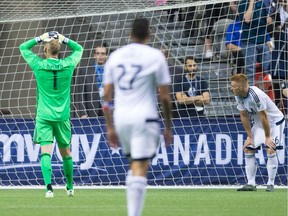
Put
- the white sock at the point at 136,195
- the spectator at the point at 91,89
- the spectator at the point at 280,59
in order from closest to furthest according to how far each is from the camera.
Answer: the white sock at the point at 136,195 < the spectator at the point at 280,59 < the spectator at the point at 91,89

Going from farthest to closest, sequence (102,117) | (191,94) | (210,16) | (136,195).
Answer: (210,16) < (191,94) < (102,117) < (136,195)

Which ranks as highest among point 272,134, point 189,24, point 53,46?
point 53,46

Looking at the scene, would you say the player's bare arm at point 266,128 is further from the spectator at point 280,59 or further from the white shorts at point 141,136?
the white shorts at point 141,136

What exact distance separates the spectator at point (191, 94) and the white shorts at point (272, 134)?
7.21ft

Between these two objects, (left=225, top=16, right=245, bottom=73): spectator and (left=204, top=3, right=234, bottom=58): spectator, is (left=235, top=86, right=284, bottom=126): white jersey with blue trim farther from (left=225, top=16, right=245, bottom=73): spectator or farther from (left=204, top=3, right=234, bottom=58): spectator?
(left=204, top=3, right=234, bottom=58): spectator

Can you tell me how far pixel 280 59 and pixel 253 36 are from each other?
649 mm

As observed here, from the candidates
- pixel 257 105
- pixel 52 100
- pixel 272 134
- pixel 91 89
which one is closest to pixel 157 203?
pixel 52 100

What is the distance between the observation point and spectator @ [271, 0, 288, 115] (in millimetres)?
17656

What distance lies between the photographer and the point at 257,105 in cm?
1487

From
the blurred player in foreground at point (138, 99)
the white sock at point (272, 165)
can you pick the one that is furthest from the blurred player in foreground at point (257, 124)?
the blurred player in foreground at point (138, 99)

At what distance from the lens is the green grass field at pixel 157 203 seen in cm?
1107

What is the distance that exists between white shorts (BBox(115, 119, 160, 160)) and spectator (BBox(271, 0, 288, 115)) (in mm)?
9270

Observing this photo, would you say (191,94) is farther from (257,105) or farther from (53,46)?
(53,46)

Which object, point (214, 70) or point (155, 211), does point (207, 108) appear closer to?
point (214, 70)
